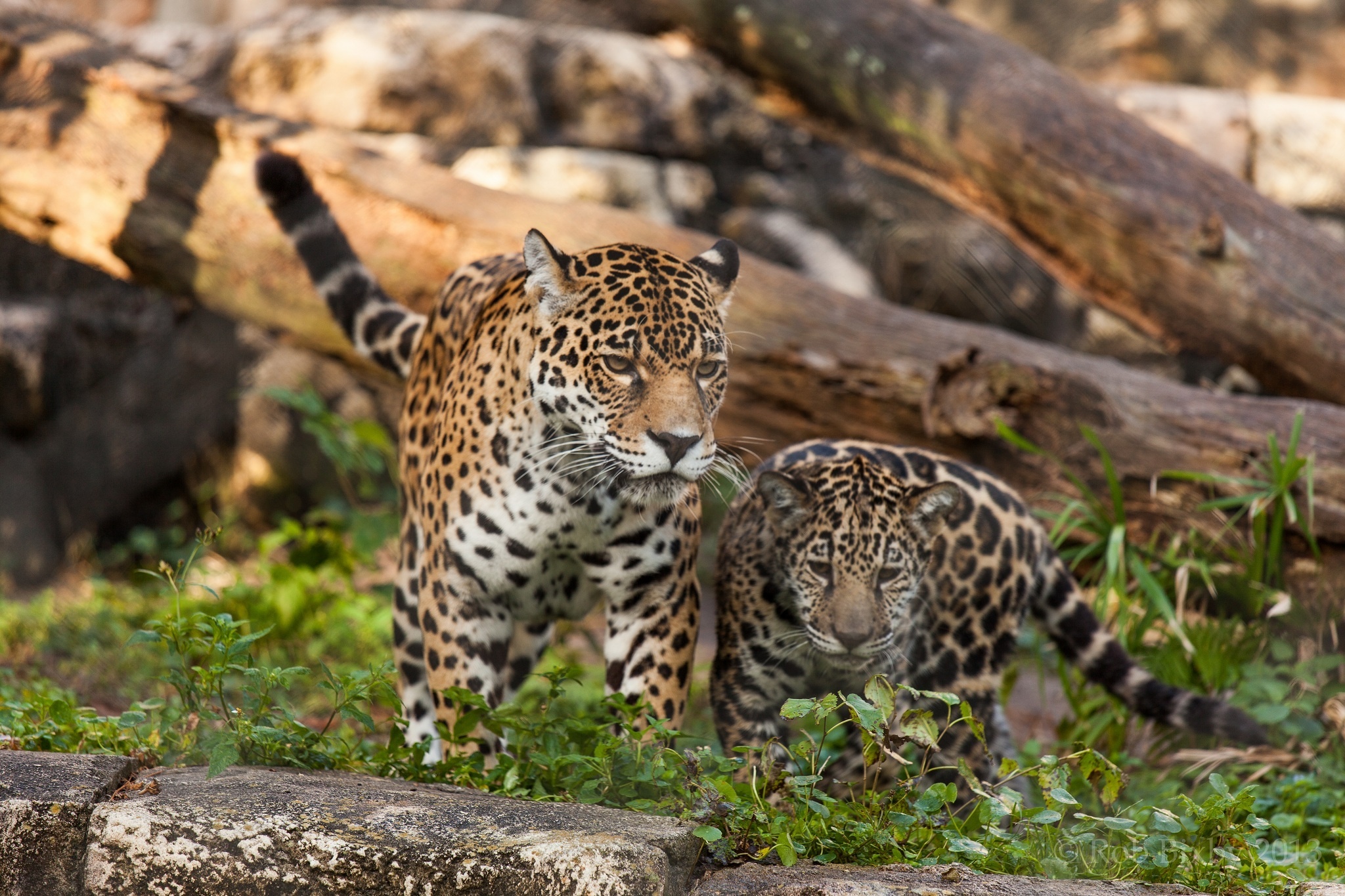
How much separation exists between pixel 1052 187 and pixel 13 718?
5904 mm

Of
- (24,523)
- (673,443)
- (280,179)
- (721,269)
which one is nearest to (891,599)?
(673,443)

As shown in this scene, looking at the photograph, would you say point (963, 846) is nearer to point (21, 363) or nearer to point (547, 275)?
point (547, 275)

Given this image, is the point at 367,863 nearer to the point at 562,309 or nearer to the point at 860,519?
the point at 562,309

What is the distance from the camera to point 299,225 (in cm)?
612

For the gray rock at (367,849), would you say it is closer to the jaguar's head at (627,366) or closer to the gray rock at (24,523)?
the jaguar's head at (627,366)

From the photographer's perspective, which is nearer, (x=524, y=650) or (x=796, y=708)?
(x=796, y=708)

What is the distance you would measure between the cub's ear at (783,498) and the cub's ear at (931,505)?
1.26 ft

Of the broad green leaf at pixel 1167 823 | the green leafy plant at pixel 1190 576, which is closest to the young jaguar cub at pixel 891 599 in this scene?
the green leafy plant at pixel 1190 576

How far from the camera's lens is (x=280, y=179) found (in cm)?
579

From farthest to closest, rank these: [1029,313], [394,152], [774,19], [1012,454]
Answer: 1. [1029,313]
2. [394,152]
3. [774,19]
4. [1012,454]

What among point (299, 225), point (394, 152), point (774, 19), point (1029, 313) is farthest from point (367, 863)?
point (1029, 313)

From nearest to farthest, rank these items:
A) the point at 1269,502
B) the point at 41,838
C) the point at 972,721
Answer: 1. the point at 41,838
2. the point at 972,721
3. the point at 1269,502

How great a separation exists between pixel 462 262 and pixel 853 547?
334 centimetres

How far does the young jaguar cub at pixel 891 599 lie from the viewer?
459 centimetres
